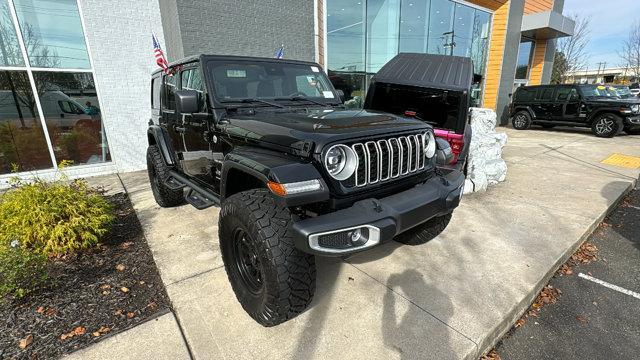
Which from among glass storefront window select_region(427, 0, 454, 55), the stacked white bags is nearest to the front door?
the stacked white bags

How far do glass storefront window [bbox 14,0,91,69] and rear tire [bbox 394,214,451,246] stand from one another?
684cm

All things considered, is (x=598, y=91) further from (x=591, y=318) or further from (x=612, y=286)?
(x=591, y=318)

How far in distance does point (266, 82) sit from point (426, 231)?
7.21 ft

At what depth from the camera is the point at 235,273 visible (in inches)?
103

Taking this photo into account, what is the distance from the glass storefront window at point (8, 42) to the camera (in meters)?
5.73

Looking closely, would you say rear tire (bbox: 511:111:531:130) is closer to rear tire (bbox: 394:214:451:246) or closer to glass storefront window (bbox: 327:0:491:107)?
glass storefront window (bbox: 327:0:491:107)

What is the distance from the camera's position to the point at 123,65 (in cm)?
667

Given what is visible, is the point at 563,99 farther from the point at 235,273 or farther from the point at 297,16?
the point at 235,273

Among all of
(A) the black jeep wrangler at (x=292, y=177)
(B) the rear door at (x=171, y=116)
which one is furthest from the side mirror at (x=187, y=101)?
(B) the rear door at (x=171, y=116)

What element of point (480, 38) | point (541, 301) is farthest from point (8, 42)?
point (480, 38)

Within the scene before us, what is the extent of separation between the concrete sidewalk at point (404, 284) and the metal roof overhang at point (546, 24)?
11.7m

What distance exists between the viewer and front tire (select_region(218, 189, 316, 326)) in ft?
6.75

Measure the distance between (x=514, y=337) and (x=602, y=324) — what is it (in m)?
0.78

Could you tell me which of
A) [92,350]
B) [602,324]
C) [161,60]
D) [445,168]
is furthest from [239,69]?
[602,324]
